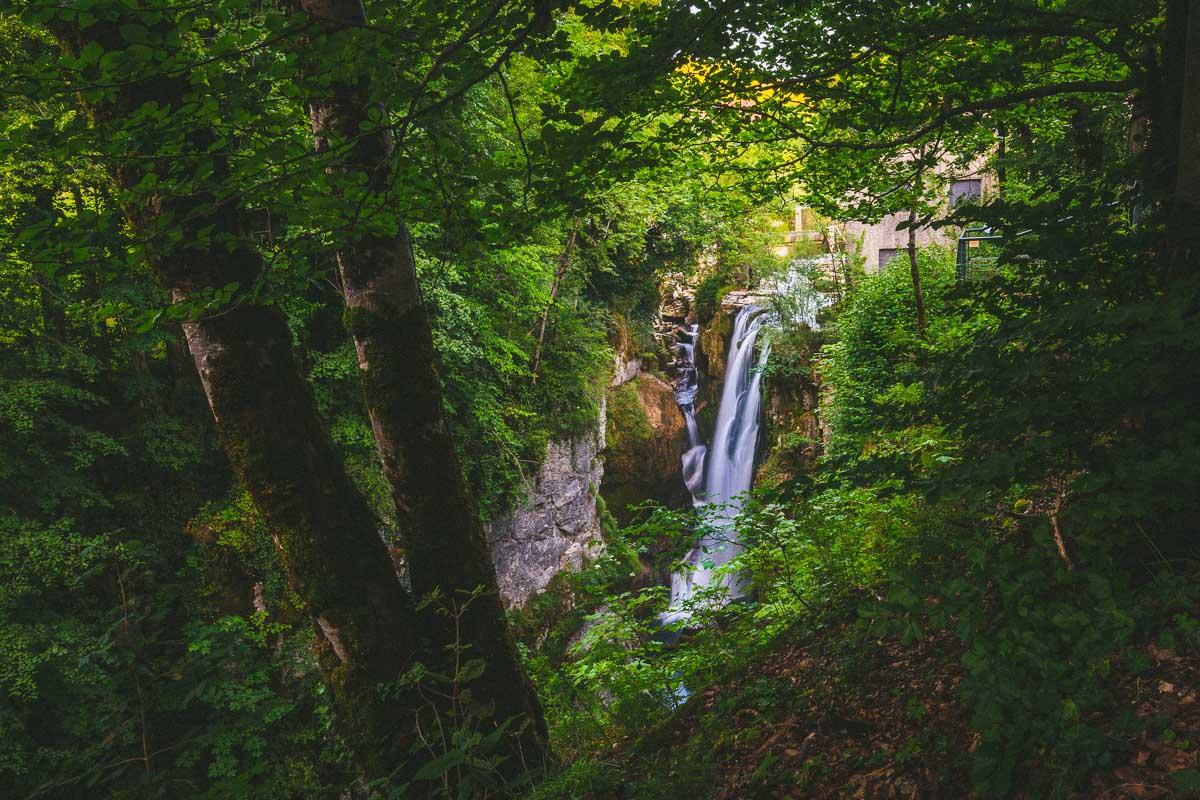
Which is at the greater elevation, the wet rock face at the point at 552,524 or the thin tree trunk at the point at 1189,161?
the thin tree trunk at the point at 1189,161

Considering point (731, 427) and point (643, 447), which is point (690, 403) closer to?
point (731, 427)

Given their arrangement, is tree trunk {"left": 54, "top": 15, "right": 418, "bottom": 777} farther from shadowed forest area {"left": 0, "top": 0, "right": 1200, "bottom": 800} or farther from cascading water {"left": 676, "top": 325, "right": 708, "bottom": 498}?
cascading water {"left": 676, "top": 325, "right": 708, "bottom": 498}

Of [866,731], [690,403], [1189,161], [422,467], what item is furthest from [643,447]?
[1189,161]

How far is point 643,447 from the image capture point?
1681 cm

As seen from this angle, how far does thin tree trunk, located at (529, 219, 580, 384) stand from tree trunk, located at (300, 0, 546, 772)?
8.55 m

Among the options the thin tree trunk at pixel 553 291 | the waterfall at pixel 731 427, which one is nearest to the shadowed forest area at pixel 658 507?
the thin tree trunk at pixel 553 291

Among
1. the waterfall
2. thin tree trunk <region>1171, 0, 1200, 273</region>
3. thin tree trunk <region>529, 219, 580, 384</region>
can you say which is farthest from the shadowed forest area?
the waterfall

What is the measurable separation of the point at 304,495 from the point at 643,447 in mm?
14051

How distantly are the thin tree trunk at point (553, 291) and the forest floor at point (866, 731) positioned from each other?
9185 mm

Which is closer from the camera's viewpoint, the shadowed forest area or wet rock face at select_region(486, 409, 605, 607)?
the shadowed forest area

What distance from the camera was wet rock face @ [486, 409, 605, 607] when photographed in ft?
37.8

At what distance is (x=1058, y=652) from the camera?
6.57ft

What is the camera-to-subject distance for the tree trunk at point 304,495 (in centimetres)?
293

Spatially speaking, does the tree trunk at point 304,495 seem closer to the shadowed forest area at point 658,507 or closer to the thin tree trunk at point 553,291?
the shadowed forest area at point 658,507
